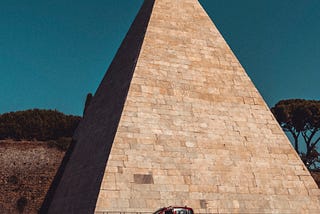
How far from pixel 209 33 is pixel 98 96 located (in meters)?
5.11

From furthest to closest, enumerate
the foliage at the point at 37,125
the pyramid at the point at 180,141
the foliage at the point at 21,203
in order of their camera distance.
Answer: the foliage at the point at 37,125 < the foliage at the point at 21,203 < the pyramid at the point at 180,141

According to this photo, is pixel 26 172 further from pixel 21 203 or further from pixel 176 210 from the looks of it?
pixel 176 210

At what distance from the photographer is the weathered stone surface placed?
29.0ft

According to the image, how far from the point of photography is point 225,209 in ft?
30.1

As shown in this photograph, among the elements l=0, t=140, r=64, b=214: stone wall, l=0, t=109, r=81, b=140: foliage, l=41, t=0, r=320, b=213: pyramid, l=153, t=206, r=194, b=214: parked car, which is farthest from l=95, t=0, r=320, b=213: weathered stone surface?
l=0, t=109, r=81, b=140: foliage

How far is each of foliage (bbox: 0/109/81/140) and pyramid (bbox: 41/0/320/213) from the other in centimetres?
425

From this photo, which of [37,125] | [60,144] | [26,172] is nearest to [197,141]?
[60,144]

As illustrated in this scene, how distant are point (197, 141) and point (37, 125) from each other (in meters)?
9.83

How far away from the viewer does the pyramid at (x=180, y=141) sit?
8.84 meters

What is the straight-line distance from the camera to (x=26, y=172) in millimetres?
13617

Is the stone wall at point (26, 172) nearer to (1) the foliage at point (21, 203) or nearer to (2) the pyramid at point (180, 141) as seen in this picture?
(1) the foliage at point (21, 203)

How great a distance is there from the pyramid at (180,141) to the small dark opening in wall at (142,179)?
27 mm

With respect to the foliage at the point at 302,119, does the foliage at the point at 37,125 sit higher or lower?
lower

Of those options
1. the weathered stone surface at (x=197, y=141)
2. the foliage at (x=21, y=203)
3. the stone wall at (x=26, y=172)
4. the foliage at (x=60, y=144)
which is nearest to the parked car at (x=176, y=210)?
the weathered stone surface at (x=197, y=141)
